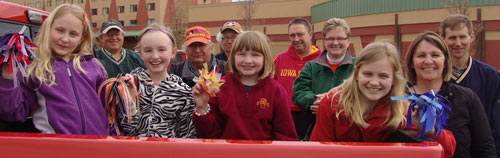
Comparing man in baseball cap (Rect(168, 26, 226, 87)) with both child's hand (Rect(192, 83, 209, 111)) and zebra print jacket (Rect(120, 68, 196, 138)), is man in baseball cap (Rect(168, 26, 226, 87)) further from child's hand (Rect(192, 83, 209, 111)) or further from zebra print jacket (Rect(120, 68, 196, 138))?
child's hand (Rect(192, 83, 209, 111))

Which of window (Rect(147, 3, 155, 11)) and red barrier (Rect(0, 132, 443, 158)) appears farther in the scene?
window (Rect(147, 3, 155, 11))

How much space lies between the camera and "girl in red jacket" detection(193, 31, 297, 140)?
247cm

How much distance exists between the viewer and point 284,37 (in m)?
31.2

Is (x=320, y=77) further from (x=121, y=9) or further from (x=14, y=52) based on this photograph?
(x=121, y=9)

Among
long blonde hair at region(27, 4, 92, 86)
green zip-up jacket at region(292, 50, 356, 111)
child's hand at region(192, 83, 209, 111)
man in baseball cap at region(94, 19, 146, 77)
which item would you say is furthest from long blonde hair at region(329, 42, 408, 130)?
man in baseball cap at region(94, 19, 146, 77)

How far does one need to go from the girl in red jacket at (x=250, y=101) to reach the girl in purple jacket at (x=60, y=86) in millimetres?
721

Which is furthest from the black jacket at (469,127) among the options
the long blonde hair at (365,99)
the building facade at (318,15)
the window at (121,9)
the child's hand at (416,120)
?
the window at (121,9)

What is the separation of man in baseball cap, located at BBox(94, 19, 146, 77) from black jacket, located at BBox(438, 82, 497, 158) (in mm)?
3423

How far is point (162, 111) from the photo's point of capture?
2.37 metres

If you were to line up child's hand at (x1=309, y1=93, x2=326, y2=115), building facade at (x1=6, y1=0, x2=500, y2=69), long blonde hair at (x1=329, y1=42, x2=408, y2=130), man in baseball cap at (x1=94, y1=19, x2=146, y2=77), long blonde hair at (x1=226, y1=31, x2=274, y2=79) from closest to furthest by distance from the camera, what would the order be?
long blonde hair at (x1=329, y1=42, x2=408, y2=130), long blonde hair at (x1=226, y1=31, x2=274, y2=79), child's hand at (x1=309, y1=93, x2=326, y2=115), man in baseball cap at (x1=94, y1=19, x2=146, y2=77), building facade at (x1=6, y1=0, x2=500, y2=69)

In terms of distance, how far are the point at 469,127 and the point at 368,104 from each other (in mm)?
786

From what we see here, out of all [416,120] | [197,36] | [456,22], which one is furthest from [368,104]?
[197,36]

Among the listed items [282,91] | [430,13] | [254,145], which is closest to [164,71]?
[282,91]

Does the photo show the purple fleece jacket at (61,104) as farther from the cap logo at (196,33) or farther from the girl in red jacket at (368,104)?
the cap logo at (196,33)
